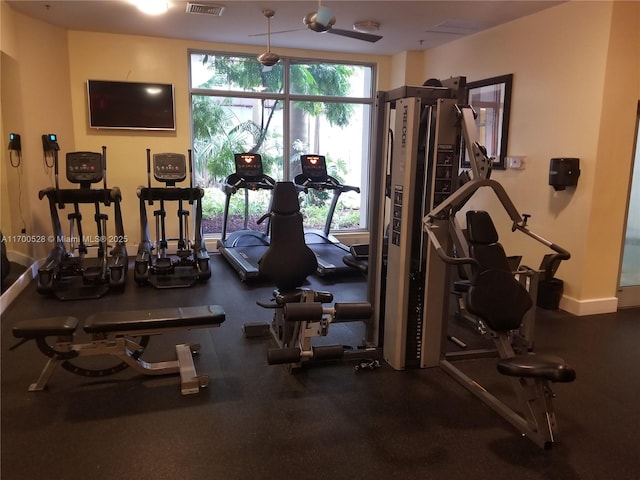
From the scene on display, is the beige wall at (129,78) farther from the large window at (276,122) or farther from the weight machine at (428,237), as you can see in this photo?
the weight machine at (428,237)

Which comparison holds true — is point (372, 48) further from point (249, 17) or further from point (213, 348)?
point (213, 348)

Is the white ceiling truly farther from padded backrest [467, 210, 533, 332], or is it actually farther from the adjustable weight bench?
the adjustable weight bench

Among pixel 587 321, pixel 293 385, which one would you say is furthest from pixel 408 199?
pixel 587 321

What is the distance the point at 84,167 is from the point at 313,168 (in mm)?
2867

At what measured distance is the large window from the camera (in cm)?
688

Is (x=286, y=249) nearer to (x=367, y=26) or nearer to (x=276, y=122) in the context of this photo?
(x=367, y=26)

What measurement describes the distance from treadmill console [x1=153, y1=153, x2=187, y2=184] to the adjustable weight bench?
293cm

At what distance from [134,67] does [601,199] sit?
5.61m

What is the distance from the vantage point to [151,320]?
3.01 meters

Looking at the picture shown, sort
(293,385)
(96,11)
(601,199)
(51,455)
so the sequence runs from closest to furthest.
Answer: (51,455)
(293,385)
(601,199)
(96,11)

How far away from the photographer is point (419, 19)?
5.30 meters

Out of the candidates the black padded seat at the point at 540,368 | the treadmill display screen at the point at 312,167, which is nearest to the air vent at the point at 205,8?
the treadmill display screen at the point at 312,167

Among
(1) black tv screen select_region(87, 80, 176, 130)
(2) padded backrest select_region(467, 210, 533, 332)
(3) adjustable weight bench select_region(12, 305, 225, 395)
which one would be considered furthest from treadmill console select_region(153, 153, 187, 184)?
(2) padded backrest select_region(467, 210, 533, 332)

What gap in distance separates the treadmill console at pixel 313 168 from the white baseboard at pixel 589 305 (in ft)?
11.2
